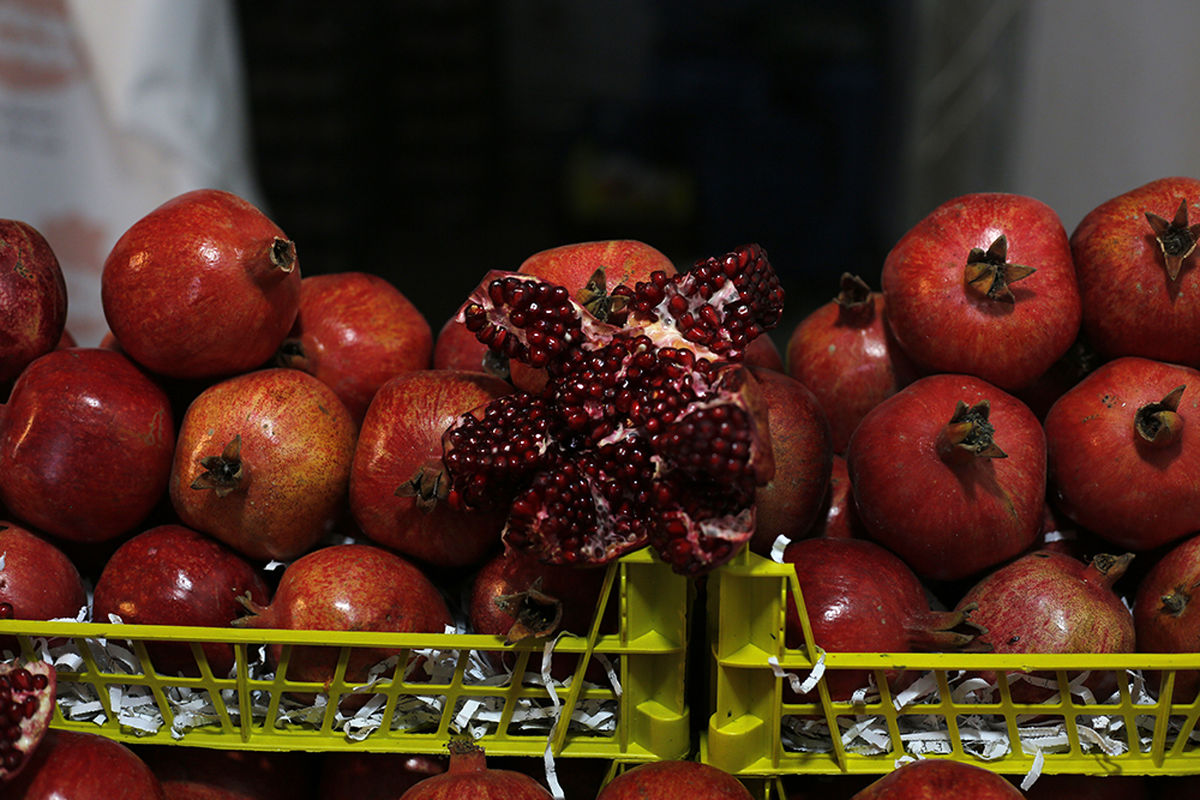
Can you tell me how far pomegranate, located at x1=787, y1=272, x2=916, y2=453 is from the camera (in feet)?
4.37

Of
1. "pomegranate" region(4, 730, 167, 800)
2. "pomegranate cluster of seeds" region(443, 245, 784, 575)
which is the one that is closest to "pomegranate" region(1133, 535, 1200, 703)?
"pomegranate cluster of seeds" region(443, 245, 784, 575)

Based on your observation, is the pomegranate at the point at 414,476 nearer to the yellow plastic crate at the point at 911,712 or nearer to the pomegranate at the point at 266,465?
the pomegranate at the point at 266,465

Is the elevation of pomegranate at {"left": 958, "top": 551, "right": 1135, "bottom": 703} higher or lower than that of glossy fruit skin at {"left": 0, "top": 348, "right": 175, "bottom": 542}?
lower

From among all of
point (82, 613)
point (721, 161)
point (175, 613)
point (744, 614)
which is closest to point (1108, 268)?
point (744, 614)

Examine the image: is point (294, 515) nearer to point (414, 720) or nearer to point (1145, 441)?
point (414, 720)

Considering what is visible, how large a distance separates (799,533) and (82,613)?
2.79 ft

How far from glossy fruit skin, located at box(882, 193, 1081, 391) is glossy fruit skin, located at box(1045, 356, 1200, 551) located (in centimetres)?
8

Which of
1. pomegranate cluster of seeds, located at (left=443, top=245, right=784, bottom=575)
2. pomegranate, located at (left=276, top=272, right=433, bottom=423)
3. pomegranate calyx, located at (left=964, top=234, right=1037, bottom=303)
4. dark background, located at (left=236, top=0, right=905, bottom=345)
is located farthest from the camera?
dark background, located at (left=236, top=0, right=905, bottom=345)

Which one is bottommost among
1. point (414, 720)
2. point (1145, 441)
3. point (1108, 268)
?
point (414, 720)

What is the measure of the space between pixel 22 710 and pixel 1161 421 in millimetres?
1197

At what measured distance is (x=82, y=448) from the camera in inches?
43.9

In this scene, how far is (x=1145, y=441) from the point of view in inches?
42.1

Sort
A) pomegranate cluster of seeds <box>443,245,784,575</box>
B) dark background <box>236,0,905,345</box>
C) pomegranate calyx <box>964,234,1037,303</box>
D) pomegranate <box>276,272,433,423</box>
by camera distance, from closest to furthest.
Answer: pomegranate cluster of seeds <box>443,245,784,575</box> < pomegranate calyx <box>964,234,1037,303</box> < pomegranate <box>276,272,433,423</box> < dark background <box>236,0,905,345</box>

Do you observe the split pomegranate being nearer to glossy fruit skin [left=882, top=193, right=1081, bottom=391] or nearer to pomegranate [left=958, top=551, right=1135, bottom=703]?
pomegranate [left=958, top=551, right=1135, bottom=703]
